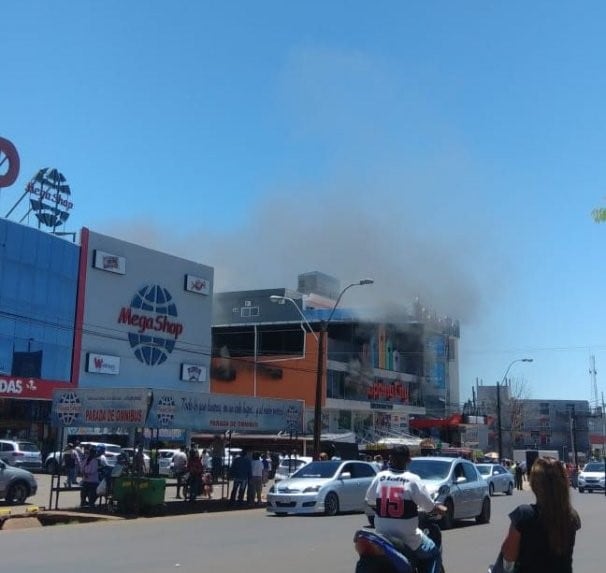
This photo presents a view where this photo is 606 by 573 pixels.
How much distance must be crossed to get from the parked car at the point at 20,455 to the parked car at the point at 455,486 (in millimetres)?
23612

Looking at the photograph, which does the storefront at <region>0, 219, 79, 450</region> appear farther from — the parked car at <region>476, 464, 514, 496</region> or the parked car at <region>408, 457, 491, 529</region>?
the parked car at <region>408, 457, 491, 529</region>

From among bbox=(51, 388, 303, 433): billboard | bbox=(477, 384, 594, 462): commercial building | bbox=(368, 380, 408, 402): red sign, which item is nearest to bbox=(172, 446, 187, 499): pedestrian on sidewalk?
bbox=(51, 388, 303, 433): billboard

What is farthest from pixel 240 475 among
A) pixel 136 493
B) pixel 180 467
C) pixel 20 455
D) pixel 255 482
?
pixel 20 455

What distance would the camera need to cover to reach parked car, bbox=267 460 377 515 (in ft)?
68.0

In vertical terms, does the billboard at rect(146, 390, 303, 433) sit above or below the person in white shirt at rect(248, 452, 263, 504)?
above

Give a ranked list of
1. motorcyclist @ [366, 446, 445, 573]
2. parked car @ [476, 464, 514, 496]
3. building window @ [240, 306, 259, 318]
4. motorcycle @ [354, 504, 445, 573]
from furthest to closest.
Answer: building window @ [240, 306, 259, 318] → parked car @ [476, 464, 514, 496] → motorcyclist @ [366, 446, 445, 573] → motorcycle @ [354, 504, 445, 573]

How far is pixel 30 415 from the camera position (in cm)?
4722

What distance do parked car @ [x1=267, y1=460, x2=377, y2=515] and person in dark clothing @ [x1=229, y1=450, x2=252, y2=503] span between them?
295 cm

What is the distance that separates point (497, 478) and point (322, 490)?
53.5ft

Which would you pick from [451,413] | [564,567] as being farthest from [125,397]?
[451,413]

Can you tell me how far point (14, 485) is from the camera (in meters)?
22.5

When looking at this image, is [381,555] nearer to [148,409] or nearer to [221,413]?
[148,409]

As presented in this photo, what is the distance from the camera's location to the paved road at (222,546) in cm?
1142

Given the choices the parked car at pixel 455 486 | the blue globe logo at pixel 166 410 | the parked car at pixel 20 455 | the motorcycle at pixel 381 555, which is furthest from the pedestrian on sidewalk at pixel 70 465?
the motorcycle at pixel 381 555
